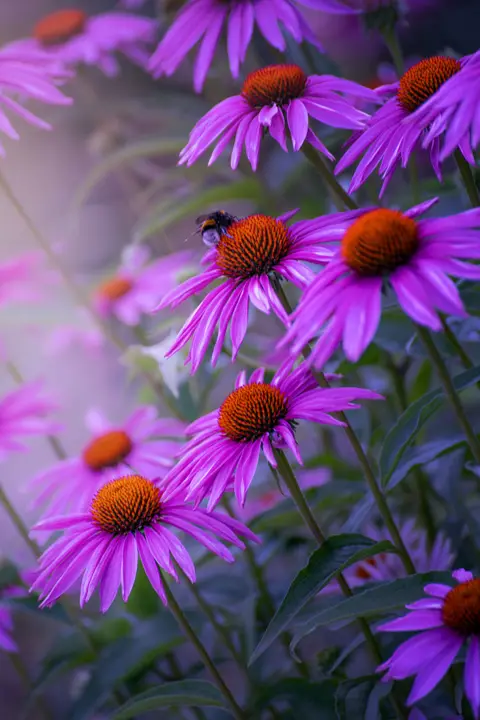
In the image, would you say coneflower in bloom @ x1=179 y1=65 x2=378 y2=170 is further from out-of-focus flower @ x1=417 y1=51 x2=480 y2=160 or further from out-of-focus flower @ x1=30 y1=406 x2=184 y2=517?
out-of-focus flower @ x1=30 y1=406 x2=184 y2=517

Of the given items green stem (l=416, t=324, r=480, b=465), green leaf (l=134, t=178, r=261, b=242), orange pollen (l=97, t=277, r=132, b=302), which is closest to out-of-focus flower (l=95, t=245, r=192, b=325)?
orange pollen (l=97, t=277, r=132, b=302)

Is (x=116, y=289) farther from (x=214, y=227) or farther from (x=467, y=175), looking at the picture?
(x=467, y=175)

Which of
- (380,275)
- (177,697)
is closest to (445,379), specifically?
(380,275)

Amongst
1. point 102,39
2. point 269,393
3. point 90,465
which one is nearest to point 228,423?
point 269,393

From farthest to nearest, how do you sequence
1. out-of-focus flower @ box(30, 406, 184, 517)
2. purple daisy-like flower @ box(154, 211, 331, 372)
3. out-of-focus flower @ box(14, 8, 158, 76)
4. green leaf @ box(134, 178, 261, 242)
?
out-of-focus flower @ box(14, 8, 158, 76) < green leaf @ box(134, 178, 261, 242) < out-of-focus flower @ box(30, 406, 184, 517) < purple daisy-like flower @ box(154, 211, 331, 372)

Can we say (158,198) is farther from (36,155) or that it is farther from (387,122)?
(387,122)

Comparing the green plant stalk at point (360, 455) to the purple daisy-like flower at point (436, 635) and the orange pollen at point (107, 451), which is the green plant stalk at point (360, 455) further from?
the orange pollen at point (107, 451)
